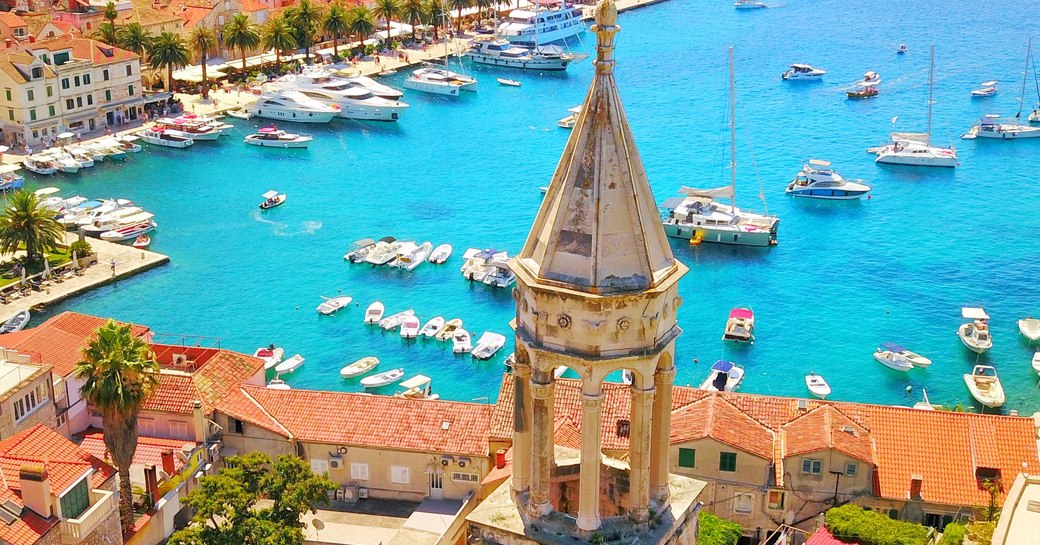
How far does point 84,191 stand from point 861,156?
81.8 metres

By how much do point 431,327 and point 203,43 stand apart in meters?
75.9

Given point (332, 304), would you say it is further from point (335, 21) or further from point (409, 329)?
point (335, 21)

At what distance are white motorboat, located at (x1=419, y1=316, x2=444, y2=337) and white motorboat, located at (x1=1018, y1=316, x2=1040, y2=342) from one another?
41.8 m


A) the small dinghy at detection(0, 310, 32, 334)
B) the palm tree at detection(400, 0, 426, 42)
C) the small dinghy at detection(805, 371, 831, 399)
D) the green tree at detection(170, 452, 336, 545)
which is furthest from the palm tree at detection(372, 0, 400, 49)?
the green tree at detection(170, 452, 336, 545)

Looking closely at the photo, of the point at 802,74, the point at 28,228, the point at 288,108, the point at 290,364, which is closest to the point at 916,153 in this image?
the point at 802,74

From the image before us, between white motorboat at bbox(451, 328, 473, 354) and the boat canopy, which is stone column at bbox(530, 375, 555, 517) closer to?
white motorboat at bbox(451, 328, 473, 354)

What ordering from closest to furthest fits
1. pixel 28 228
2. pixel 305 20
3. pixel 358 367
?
pixel 358 367 → pixel 28 228 → pixel 305 20

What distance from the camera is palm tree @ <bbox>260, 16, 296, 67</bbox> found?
540 feet

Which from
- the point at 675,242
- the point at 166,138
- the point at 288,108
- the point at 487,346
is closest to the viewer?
the point at 487,346

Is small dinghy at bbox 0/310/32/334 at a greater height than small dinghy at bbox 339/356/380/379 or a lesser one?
greater

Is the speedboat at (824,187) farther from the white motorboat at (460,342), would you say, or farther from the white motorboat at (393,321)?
the white motorboat at (393,321)

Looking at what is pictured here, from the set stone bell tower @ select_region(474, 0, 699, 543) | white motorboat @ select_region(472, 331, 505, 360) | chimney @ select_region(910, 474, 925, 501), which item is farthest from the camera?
white motorboat @ select_region(472, 331, 505, 360)

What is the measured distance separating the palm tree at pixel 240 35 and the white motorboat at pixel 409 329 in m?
79.1

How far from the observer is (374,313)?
310ft
